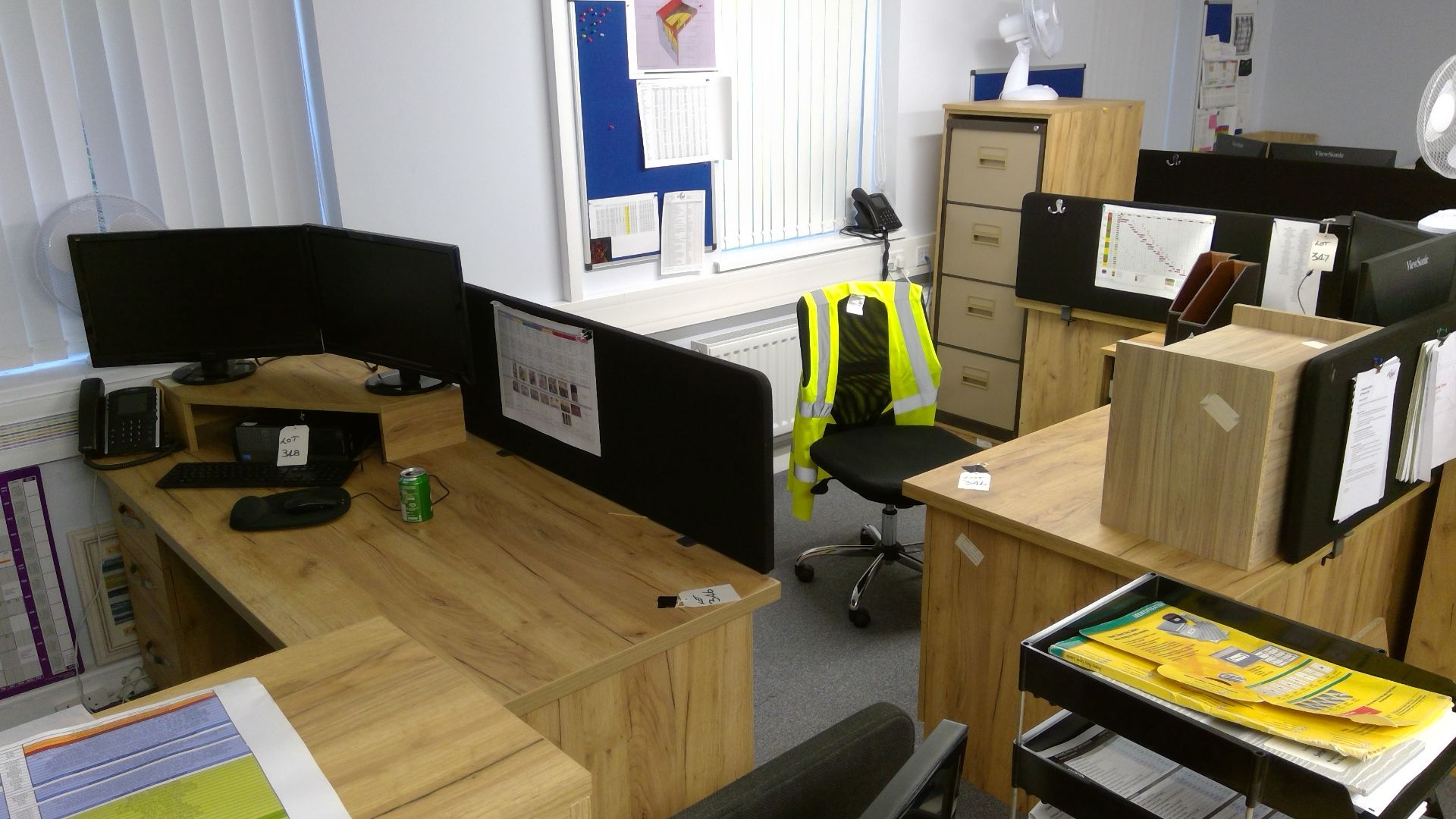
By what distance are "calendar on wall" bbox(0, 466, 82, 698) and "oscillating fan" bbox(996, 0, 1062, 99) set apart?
3897mm

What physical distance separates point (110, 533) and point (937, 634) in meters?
2.16

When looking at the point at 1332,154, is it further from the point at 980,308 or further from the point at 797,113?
the point at 797,113

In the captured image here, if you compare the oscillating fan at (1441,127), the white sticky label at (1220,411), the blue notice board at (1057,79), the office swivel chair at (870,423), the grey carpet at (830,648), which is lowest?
the grey carpet at (830,648)

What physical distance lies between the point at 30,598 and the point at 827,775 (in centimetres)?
239

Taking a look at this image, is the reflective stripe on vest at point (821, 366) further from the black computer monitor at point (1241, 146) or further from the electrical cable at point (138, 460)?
the black computer monitor at point (1241, 146)

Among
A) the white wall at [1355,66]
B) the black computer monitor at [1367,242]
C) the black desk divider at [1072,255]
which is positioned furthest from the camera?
the white wall at [1355,66]

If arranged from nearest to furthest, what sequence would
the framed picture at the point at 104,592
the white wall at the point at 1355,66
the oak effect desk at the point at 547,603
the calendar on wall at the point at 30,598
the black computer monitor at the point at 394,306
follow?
the oak effect desk at the point at 547,603 → the black computer monitor at the point at 394,306 → the calendar on wall at the point at 30,598 → the framed picture at the point at 104,592 → the white wall at the point at 1355,66

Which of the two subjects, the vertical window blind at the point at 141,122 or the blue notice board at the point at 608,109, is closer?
the vertical window blind at the point at 141,122

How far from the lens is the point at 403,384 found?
8.64 ft

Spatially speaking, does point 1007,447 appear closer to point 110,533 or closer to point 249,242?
point 249,242

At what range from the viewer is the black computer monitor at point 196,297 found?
8.27ft

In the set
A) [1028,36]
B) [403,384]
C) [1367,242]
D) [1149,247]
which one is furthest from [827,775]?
[1028,36]

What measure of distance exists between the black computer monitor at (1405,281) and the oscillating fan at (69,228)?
9.50 ft

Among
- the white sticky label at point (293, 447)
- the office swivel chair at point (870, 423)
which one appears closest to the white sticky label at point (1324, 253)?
the office swivel chair at point (870, 423)
